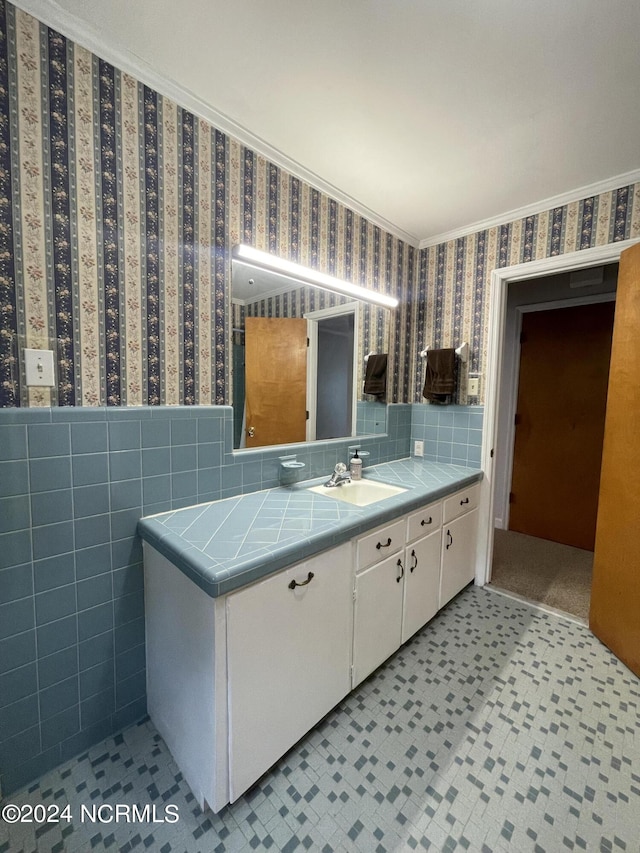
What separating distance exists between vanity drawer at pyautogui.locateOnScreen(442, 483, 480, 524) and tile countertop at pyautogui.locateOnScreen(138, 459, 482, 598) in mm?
176

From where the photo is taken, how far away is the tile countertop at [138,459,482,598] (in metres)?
0.98

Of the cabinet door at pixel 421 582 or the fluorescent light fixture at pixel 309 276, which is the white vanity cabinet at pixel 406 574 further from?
the fluorescent light fixture at pixel 309 276

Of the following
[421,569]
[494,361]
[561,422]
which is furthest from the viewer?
[561,422]

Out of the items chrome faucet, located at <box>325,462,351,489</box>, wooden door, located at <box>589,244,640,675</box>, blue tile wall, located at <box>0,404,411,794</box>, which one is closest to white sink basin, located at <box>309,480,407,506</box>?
chrome faucet, located at <box>325,462,351,489</box>

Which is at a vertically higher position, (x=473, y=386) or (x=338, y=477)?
(x=473, y=386)

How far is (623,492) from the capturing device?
1678 millimetres

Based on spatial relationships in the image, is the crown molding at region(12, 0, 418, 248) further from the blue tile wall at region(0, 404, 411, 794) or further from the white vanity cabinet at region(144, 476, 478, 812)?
the white vanity cabinet at region(144, 476, 478, 812)

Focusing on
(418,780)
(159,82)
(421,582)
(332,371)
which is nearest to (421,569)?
(421,582)

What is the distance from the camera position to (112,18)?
3.46 feet

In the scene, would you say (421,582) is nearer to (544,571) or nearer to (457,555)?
(457,555)

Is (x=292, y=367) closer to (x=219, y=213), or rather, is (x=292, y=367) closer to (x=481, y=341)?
(x=219, y=213)

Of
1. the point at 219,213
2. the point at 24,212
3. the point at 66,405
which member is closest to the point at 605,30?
the point at 219,213

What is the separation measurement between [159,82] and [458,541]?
250 cm

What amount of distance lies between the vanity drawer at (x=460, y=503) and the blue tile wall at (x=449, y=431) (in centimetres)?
20
